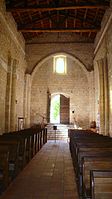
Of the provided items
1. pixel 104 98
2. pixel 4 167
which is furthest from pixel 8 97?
pixel 4 167

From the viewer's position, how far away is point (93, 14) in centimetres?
1318

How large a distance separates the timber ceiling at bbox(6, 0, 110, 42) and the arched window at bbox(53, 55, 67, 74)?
4.02 meters

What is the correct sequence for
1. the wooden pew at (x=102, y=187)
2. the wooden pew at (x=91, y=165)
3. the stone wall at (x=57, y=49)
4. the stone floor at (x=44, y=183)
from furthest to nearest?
the stone wall at (x=57, y=49) → the stone floor at (x=44, y=183) → the wooden pew at (x=91, y=165) → the wooden pew at (x=102, y=187)

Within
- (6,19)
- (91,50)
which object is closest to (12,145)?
(6,19)

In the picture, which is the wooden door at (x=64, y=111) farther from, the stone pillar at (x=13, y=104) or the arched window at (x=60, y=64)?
the stone pillar at (x=13, y=104)

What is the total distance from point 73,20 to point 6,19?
5.34m

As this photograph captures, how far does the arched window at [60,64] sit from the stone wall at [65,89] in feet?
1.24

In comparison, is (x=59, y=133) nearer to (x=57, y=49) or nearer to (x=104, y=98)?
(x=104, y=98)

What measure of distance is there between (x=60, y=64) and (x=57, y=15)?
6545mm

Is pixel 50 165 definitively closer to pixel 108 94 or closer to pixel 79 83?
pixel 108 94

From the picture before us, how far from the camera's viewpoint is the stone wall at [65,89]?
62.1 ft

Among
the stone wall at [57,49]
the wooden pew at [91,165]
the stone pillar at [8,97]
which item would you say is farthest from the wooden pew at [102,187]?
the stone wall at [57,49]

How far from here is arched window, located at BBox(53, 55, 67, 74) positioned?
20.1 m

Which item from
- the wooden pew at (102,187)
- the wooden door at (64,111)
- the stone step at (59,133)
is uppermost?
the wooden door at (64,111)
